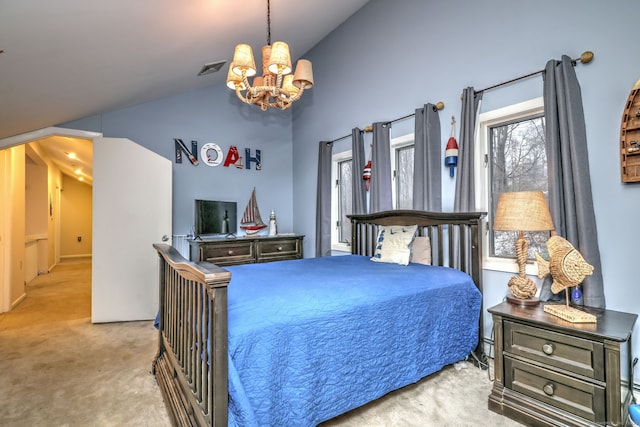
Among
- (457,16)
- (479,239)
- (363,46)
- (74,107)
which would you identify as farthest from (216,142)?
(479,239)

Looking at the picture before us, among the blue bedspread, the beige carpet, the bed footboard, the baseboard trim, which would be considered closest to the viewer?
the bed footboard

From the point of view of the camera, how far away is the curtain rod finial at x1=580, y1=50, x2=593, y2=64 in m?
2.05

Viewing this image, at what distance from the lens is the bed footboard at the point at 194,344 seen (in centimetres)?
122

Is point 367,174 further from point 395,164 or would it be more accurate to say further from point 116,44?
point 116,44

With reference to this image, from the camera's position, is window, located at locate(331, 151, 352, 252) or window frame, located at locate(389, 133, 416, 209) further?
window, located at locate(331, 151, 352, 252)

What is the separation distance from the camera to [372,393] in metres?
1.80

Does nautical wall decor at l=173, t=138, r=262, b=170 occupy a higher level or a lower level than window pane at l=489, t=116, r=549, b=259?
higher

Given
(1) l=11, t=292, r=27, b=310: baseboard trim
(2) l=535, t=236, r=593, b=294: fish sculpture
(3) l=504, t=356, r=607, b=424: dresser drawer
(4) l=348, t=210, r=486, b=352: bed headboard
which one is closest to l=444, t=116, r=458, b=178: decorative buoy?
(4) l=348, t=210, r=486, b=352: bed headboard

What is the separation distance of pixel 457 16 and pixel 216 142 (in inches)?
134

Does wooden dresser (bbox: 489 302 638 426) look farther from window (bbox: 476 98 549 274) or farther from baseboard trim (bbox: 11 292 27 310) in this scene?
baseboard trim (bbox: 11 292 27 310)

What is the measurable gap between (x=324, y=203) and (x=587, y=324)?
317cm

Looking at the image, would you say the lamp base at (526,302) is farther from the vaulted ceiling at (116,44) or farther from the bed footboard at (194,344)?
the vaulted ceiling at (116,44)

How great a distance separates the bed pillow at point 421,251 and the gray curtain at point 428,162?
1.02 ft

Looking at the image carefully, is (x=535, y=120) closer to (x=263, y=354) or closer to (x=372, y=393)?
(x=372, y=393)
